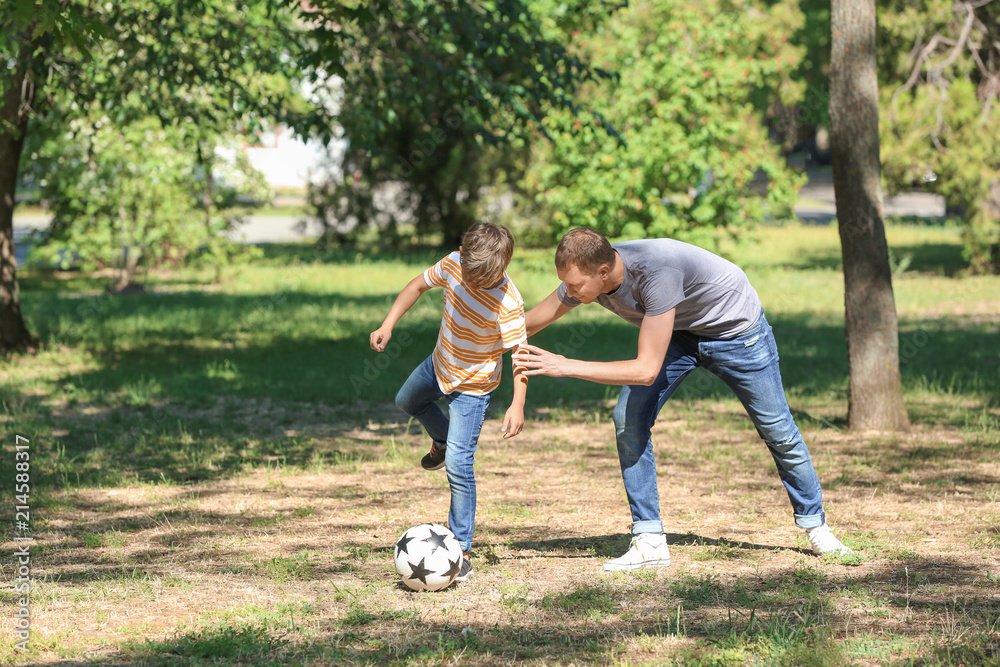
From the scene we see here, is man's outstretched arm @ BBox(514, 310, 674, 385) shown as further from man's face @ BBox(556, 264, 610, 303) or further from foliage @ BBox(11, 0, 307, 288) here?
foliage @ BBox(11, 0, 307, 288)

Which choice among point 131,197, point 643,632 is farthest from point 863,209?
point 131,197

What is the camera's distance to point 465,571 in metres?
4.55

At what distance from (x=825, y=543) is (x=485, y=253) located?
7.25ft

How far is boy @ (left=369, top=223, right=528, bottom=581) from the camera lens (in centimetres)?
432

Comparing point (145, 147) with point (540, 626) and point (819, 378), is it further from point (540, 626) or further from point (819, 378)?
point (540, 626)

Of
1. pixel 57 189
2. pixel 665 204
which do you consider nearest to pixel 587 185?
pixel 665 204

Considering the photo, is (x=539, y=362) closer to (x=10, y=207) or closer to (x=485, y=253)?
(x=485, y=253)

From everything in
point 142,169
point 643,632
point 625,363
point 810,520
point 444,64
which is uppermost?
point 444,64

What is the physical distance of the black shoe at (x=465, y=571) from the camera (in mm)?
4516

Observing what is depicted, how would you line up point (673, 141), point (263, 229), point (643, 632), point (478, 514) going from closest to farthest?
point (643, 632) → point (478, 514) → point (673, 141) → point (263, 229)

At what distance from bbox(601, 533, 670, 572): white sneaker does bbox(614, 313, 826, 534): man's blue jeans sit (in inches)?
1.7

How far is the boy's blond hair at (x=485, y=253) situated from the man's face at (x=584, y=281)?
333 mm

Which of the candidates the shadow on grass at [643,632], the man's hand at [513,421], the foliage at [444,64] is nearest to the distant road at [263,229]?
the foliage at [444,64]

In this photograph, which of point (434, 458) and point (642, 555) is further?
point (434, 458)
